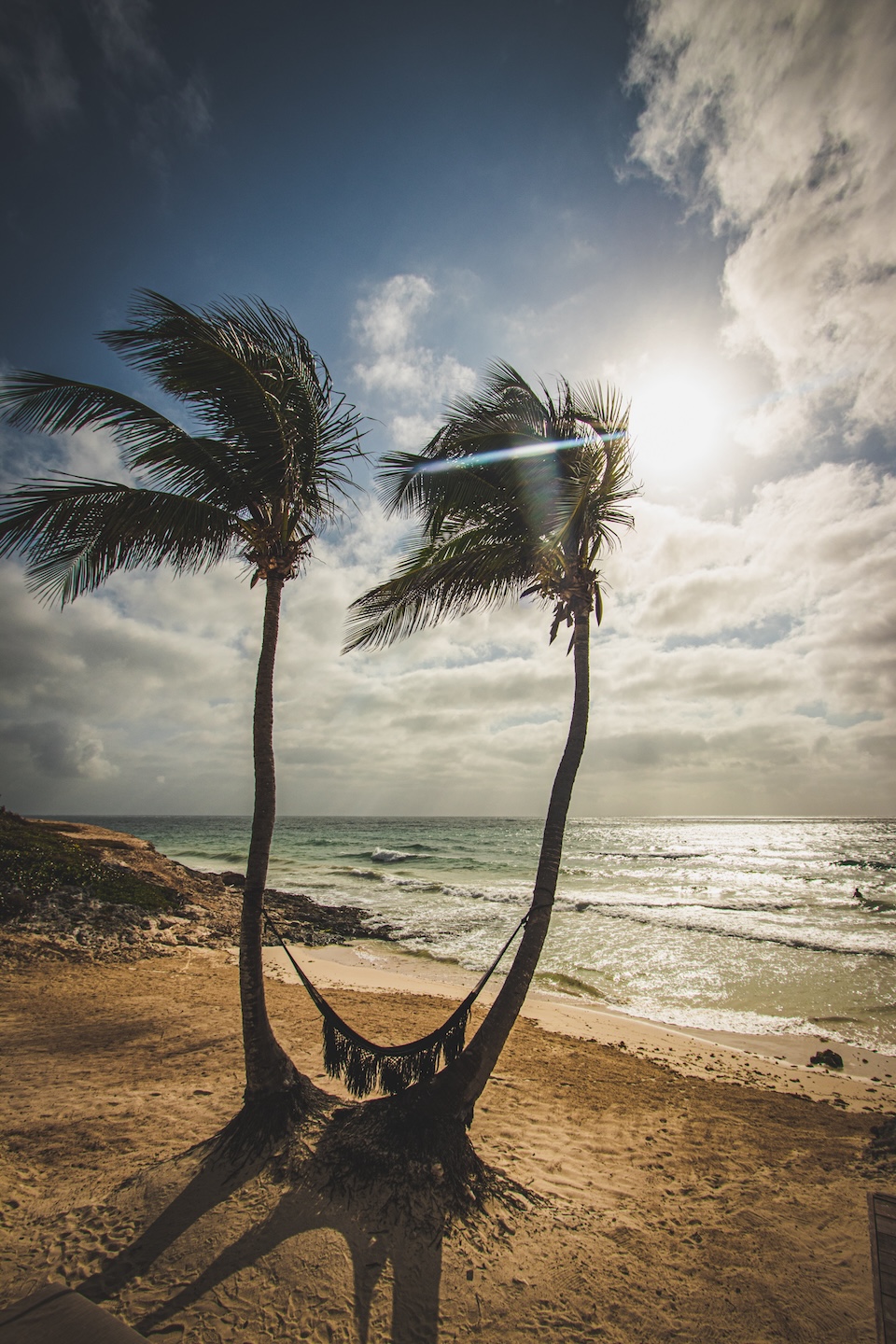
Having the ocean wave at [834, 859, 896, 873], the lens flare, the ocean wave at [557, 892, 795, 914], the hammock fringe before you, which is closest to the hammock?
the hammock fringe

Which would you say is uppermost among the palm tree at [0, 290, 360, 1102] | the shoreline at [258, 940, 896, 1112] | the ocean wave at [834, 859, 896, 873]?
the palm tree at [0, 290, 360, 1102]

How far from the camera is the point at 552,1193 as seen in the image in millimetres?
3635

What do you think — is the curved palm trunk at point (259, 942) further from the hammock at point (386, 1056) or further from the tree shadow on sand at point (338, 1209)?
the tree shadow on sand at point (338, 1209)

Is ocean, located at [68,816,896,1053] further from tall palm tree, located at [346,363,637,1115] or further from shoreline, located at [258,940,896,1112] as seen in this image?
tall palm tree, located at [346,363,637,1115]

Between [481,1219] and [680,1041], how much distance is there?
19.5 feet

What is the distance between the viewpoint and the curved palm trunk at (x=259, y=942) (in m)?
3.63

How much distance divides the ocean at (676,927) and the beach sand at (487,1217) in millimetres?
3986

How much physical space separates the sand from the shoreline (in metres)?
0.22

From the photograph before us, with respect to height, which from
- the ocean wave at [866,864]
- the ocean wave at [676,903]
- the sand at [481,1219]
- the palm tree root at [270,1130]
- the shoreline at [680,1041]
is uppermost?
the palm tree root at [270,1130]

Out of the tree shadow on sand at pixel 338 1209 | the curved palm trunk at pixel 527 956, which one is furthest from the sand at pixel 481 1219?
the curved palm trunk at pixel 527 956

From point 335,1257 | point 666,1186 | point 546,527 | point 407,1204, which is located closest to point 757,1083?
point 666,1186

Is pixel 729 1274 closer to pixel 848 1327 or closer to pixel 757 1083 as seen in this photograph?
pixel 848 1327

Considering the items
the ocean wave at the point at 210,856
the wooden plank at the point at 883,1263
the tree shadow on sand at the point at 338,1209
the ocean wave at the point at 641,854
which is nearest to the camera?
the wooden plank at the point at 883,1263

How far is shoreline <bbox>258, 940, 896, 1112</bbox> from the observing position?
639 centimetres
